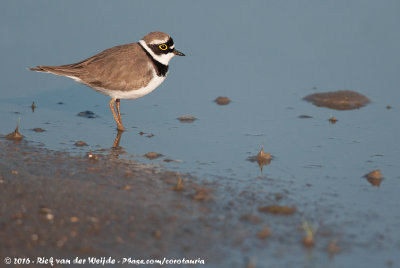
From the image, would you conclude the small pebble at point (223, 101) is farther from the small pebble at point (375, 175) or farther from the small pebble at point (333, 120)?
the small pebble at point (375, 175)

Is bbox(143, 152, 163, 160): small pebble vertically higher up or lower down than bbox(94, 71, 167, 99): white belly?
lower down

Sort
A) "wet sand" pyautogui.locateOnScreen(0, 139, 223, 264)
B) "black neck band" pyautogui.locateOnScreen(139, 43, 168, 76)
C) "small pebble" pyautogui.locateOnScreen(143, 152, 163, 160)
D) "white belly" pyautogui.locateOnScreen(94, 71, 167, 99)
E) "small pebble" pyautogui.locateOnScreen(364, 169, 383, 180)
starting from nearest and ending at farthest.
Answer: "wet sand" pyautogui.locateOnScreen(0, 139, 223, 264) < "small pebble" pyautogui.locateOnScreen(364, 169, 383, 180) < "small pebble" pyautogui.locateOnScreen(143, 152, 163, 160) < "white belly" pyautogui.locateOnScreen(94, 71, 167, 99) < "black neck band" pyautogui.locateOnScreen(139, 43, 168, 76)

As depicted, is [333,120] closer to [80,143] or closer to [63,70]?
[80,143]

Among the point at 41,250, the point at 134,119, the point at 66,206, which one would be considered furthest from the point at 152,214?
Result: the point at 134,119

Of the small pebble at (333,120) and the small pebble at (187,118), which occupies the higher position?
the small pebble at (187,118)

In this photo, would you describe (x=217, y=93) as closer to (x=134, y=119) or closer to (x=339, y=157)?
(x=134, y=119)

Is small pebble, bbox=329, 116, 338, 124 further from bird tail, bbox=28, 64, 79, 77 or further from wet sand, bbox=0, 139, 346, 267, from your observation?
bird tail, bbox=28, 64, 79, 77

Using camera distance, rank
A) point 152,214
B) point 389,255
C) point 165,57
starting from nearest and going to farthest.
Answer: point 389,255
point 152,214
point 165,57

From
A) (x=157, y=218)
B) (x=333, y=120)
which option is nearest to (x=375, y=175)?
(x=333, y=120)

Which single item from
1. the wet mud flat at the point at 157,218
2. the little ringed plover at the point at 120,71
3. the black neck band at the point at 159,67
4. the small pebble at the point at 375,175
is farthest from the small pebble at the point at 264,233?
the black neck band at the point at 159,67

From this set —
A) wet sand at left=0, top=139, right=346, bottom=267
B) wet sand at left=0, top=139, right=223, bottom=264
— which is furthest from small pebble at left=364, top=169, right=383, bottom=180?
wet sand at left=0, top=139, right=223, bottom=264

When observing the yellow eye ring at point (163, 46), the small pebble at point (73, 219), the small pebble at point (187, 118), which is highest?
the yellow eye ring at point (163, 46)

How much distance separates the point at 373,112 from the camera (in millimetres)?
8562

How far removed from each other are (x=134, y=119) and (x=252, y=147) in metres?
2.10
